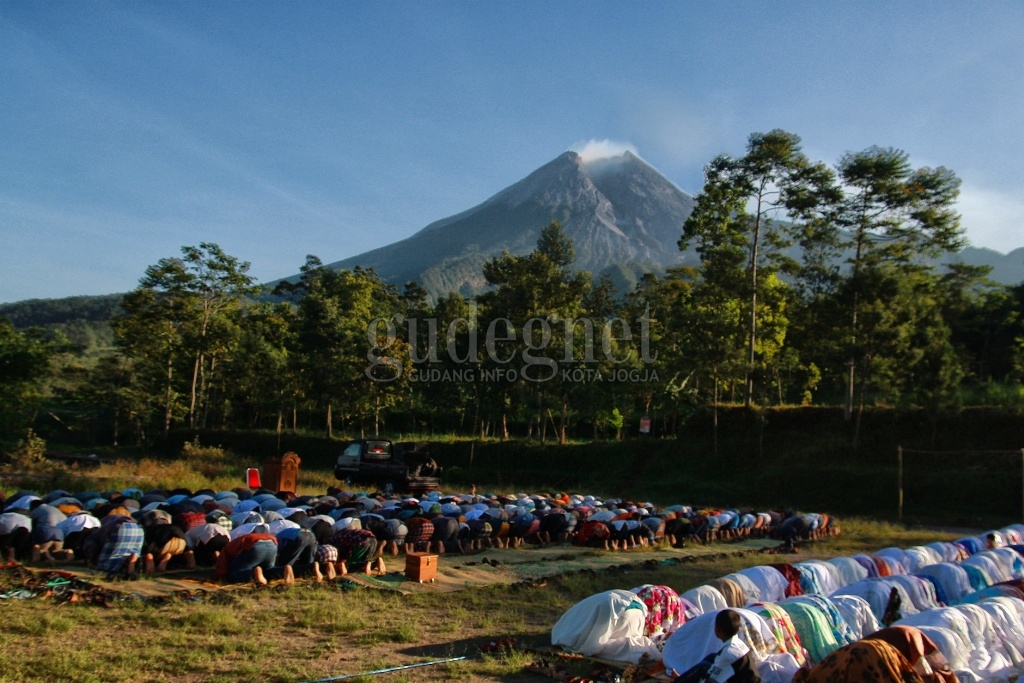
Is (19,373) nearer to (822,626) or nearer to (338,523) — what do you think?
(338,523)

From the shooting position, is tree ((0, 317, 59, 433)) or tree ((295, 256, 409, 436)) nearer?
tree ((295, 256, 409, 436))

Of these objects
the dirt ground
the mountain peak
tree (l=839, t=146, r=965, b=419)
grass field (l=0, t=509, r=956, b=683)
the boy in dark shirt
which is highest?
the mountain peak

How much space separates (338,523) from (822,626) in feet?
27.5

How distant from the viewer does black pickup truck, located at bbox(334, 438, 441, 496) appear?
961 inches

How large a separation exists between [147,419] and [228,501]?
33426mm

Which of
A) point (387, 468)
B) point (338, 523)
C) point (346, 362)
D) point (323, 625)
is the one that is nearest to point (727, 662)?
point (323, 625)

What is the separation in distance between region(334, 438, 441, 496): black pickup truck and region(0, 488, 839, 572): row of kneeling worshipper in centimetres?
530

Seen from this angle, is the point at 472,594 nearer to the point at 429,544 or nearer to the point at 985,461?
the point at 429,544

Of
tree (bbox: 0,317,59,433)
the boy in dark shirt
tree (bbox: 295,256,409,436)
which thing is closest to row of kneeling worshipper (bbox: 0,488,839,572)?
the boy in dark shirt

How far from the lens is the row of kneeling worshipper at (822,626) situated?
559cm

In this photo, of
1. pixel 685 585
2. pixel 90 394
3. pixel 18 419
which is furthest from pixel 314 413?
pixel 685 585

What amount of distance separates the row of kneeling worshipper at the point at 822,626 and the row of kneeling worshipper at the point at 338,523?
17.4 feet

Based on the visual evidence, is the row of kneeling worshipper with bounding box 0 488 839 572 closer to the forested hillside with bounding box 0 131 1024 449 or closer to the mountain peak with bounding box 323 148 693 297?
the forested hillside with bounding box 0 131 1024 449

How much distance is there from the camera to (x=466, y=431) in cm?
4516
